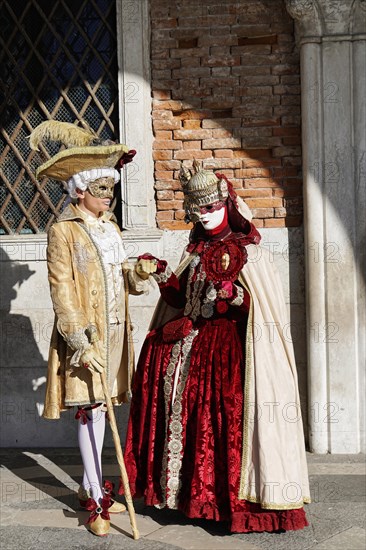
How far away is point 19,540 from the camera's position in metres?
4.41

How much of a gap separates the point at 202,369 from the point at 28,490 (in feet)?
5.09

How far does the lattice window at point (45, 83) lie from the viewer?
21.0 feet

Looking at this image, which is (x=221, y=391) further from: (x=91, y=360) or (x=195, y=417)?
(x=91, y=360)

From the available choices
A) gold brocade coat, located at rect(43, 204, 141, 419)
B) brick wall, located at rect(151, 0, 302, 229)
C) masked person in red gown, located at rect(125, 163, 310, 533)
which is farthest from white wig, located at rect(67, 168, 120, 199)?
brick wall, located at rect(151, 0, 302, 229)

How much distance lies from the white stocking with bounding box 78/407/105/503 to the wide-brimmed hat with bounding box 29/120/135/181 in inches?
51.6

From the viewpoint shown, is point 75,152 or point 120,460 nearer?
point 120,460

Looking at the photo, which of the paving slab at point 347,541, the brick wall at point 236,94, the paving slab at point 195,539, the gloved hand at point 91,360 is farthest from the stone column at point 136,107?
the paving slab at point 347,541

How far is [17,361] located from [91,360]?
2.18m

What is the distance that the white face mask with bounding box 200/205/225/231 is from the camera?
4523mm

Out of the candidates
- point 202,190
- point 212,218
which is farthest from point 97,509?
point 202,190

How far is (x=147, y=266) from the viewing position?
4.54 meters

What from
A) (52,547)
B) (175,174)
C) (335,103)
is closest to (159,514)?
(52,547)

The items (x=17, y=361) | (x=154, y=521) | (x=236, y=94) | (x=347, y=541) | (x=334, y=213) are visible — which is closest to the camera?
(x=347, y=541)

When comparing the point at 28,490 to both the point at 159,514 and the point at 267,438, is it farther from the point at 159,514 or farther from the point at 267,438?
the point at 267,438
